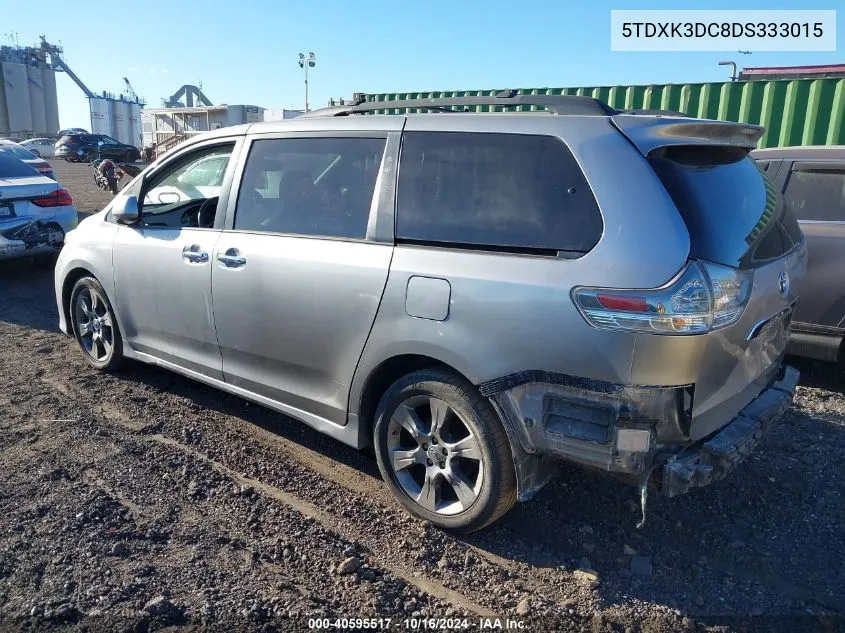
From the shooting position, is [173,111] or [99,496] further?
[173,111]

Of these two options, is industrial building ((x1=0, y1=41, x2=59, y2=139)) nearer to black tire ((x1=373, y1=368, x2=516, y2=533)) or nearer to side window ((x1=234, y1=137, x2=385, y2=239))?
side window ((x1=234, y1=137, x2=385, y2=239))

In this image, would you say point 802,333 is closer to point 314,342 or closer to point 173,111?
point 314,342

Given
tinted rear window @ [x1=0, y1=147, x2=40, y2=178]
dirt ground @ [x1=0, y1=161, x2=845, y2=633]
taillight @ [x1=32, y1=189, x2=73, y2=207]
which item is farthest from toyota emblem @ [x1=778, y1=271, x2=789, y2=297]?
tinted rear window @ [x1=0, y1=147, x2=40, y2=178]

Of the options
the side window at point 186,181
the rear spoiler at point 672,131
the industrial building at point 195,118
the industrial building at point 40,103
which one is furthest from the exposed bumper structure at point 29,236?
the industrial building at point 40,103

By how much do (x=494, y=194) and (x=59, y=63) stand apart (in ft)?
310

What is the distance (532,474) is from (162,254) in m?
2.72

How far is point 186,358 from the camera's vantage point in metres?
4.11

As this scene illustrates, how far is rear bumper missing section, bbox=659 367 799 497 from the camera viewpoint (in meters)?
2.44

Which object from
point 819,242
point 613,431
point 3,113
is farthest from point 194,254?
point 3,113

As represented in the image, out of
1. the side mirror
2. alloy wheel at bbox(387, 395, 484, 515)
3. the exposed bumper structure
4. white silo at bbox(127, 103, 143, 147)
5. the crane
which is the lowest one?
alloy wheel at bbox(387, 395, 484, 515)

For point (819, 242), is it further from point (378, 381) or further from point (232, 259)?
point (232, 259)

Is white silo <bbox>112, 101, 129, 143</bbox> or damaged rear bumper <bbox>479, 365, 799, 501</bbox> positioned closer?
damaged rear bumper <bbox>479, 365, 799, 501</bbox>

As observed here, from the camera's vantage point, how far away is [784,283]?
9.62ft

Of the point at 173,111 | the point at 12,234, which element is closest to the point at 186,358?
the point at 12,234
